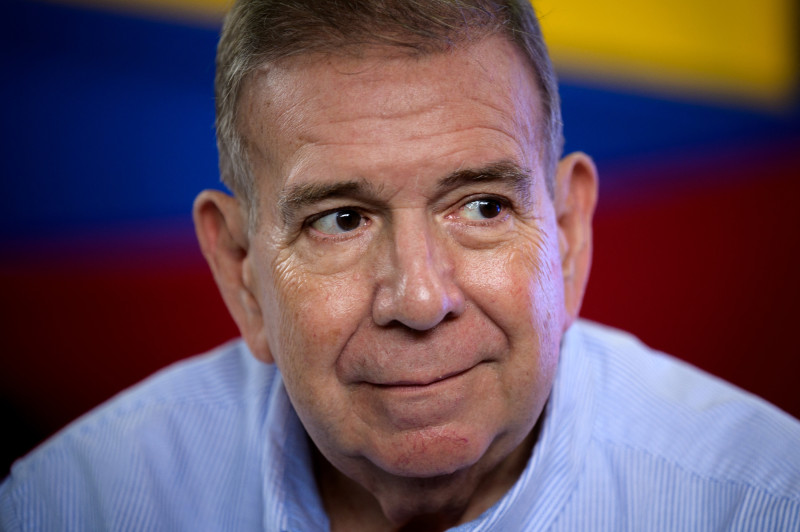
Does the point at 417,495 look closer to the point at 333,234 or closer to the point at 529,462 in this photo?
the point at 529,462

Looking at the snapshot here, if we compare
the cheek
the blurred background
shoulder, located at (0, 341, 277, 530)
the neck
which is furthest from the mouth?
the blurred background

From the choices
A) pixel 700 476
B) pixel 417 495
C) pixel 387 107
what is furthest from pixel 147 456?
pixel 700 476

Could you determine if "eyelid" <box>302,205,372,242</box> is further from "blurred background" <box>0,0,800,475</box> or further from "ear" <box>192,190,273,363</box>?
"blurred background" <box>0,0,800,475</box>

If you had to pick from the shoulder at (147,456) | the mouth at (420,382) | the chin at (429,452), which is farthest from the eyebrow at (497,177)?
the shoulder at (147,456)

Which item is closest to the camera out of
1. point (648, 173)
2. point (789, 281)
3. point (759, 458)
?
point (759, 458)

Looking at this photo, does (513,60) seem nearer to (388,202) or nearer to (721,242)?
(388,202)

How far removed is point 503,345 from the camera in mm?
1325

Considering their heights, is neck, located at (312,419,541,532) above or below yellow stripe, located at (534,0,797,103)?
below

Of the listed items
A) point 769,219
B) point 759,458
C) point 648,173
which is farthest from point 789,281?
point 759,458

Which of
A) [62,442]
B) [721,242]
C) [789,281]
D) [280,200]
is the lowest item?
[789,281]

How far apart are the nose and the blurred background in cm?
223

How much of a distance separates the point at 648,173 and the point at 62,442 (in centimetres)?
284

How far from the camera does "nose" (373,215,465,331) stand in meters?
1.21

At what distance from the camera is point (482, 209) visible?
1.36 meters
